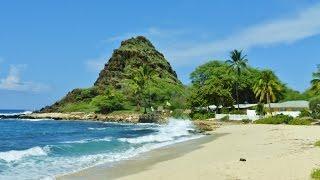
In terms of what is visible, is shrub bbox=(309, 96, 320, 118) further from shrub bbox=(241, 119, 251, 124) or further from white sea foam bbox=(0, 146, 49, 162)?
white sea foam bbox=(0, 146, 49, 162)

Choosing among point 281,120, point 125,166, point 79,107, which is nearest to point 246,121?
point 281,120

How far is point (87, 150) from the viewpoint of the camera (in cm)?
4025

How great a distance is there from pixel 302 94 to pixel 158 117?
1876 inches

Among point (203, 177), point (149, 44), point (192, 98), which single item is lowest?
point (203, 177)

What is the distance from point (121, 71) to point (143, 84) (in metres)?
52.5

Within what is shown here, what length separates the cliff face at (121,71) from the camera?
6167 inches

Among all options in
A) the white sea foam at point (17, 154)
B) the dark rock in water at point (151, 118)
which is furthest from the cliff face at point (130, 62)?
the white sea foam at point (17, 154)

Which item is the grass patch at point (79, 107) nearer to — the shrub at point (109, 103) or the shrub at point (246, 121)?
the shrub at point (109, 103)

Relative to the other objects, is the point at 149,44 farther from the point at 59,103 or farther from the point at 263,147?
the point at 263,147

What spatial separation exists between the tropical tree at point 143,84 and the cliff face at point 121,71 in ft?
46.4

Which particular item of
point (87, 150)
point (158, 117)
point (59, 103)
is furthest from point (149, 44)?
point (87, 150)

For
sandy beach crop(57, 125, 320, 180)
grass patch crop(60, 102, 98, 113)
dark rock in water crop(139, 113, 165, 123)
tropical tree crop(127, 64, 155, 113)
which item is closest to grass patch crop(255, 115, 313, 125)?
dark rock in water crop(139, 113, 165, 123)

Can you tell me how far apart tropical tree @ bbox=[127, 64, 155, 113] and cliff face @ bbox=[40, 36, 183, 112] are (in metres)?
14.1

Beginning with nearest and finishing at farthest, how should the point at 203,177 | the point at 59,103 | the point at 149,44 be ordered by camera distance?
the point at 203,177 < the point at 59,103 < the point at 149,44
